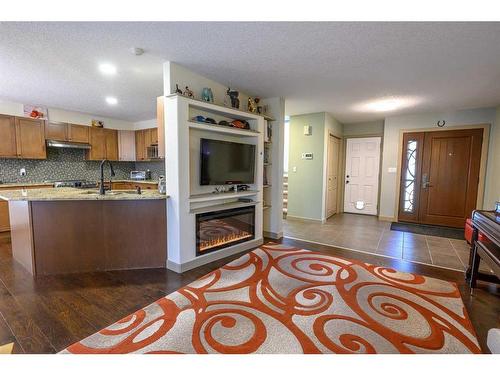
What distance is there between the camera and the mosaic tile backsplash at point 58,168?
446 centimetres

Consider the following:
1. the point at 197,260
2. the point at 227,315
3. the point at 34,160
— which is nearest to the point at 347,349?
the point at 227,315

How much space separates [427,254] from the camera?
10.9ft

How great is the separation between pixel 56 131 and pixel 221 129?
3.97m

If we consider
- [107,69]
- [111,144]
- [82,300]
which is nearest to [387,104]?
[107,69]

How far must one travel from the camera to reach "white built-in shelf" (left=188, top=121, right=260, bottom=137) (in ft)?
8.96

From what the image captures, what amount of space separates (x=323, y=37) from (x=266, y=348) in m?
2.44

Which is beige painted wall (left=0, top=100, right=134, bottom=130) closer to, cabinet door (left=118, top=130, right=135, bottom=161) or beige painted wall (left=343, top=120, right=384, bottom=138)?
cabinet door (left=118, top=130, right=135, bottom=161)

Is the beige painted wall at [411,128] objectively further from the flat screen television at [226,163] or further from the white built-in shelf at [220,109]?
the flat screen television at [226,163]

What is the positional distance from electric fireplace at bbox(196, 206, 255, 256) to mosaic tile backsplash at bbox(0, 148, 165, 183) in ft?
11.6

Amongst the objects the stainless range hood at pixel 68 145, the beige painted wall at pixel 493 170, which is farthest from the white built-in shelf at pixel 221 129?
the beige painted wall at pixel 493 170

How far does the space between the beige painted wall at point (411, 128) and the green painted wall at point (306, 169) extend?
1.64 m

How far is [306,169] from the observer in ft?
16.9

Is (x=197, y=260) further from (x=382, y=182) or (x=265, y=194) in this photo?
(x=382, y=182)

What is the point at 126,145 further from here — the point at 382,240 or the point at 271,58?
the point at 382,240
